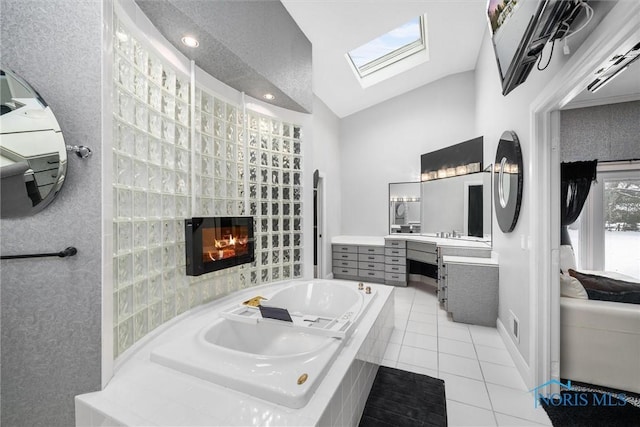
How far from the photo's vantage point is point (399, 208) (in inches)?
189

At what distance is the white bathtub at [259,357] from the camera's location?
115cm

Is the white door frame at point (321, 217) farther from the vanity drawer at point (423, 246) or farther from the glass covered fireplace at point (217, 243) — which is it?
the glass covered fireplace at point (217, 243)

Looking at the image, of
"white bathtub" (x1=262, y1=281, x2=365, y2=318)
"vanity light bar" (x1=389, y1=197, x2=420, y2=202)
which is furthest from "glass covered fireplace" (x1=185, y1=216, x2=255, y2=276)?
"vanity light bar" (x1=389, y1=197, x2=420, y2=202)

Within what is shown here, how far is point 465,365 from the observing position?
2182 mm

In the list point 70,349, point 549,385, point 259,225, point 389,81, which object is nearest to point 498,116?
point 389,81

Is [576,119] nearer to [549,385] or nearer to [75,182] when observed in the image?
[549,385]

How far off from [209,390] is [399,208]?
13.9ft

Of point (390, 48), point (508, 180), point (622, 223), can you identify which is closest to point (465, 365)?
point (508, 180)

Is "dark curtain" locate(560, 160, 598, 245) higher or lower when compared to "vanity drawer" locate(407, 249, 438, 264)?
higher

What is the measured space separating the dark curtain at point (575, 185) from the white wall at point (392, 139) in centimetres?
168

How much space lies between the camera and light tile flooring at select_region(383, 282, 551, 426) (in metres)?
1.64

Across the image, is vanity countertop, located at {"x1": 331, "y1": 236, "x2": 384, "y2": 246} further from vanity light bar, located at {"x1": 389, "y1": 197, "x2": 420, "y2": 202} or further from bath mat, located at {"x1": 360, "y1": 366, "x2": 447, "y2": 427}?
bath mat, located at {"x1": 360, "y1": 366, "x2": 447, "y2": 427}

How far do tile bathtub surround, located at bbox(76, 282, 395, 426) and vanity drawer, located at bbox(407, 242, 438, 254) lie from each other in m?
2.68

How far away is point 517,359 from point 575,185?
2086 mm
